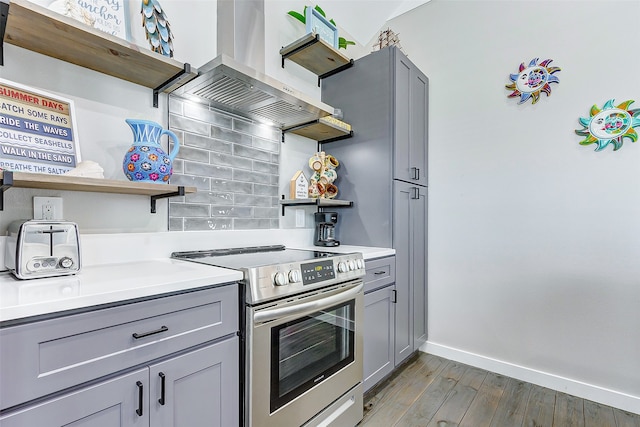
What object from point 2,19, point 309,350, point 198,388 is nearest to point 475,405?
point 309,350

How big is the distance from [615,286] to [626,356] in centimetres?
42

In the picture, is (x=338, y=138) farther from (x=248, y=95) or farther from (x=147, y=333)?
(x=147, y=333)

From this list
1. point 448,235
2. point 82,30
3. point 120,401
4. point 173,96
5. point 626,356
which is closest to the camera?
point 120,401

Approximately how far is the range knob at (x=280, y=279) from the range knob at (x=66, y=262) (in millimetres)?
720

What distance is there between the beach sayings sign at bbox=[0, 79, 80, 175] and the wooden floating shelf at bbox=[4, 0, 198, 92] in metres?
0.20

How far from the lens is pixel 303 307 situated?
1.37 metres

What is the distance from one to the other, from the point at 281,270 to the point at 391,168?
1269mm

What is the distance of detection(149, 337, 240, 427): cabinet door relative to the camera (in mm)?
970

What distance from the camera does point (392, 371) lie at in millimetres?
2156

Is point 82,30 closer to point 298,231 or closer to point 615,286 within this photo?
point 298,231

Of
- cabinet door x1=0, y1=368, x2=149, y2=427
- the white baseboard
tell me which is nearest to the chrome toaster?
cabinet door x1=0, y1=368, x2=149, y2=427

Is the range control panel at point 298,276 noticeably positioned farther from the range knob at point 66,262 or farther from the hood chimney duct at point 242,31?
the hood chimney duct at point 242,31

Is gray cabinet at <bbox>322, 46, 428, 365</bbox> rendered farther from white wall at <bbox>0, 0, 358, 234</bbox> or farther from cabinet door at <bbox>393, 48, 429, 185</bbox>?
white wall at <bbox>0, 0, 358, 234</bbox>

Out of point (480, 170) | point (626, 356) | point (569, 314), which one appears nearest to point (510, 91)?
point (480, 170)
